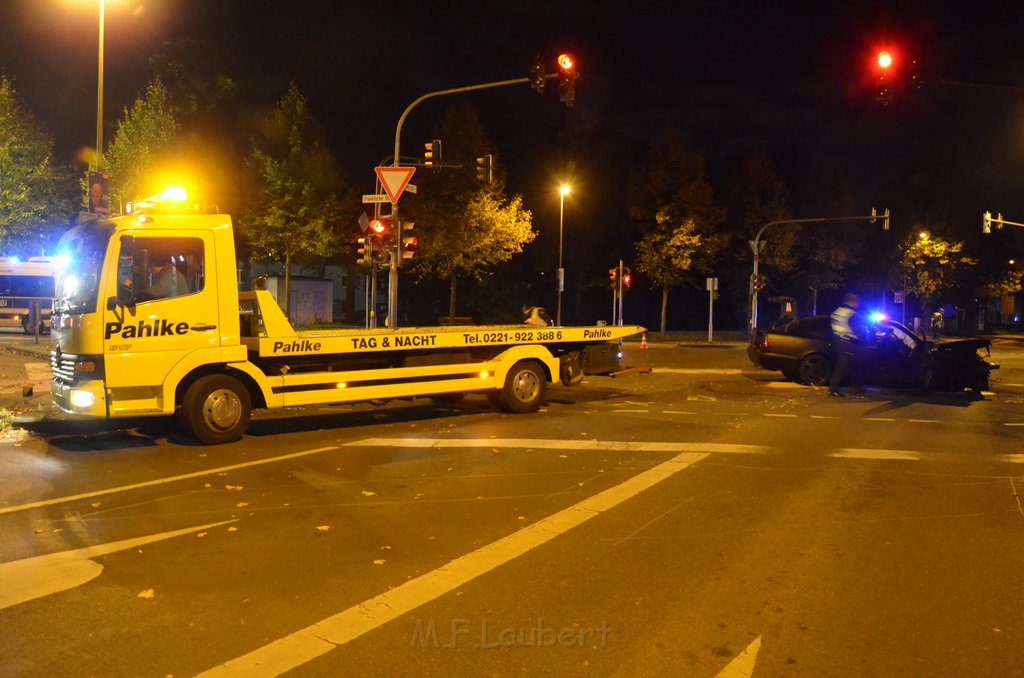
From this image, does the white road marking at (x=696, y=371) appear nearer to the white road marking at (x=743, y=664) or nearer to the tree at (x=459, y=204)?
the tree at (x=459, y=204)

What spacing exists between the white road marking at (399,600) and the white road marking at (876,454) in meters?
3.57

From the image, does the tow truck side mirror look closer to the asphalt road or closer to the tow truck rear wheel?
the asphalt road

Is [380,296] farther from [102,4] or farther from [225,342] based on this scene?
[225,342]

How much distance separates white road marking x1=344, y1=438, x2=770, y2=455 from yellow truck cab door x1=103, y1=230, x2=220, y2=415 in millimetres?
2238

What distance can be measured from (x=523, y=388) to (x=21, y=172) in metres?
31.4

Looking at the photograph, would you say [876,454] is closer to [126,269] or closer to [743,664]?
[743,664]

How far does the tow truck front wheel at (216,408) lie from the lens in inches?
387

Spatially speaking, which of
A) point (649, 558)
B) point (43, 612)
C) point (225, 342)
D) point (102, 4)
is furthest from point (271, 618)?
point (102, 4)

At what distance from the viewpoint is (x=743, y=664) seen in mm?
4121

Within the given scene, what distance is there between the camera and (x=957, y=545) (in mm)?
6199

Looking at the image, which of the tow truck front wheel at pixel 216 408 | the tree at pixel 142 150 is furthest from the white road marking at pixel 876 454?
the tree at pixel 142 150

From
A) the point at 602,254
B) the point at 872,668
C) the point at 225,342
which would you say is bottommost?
the point at 872,668

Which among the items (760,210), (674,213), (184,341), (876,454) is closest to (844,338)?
(876,454)

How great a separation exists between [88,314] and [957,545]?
29.0ft
